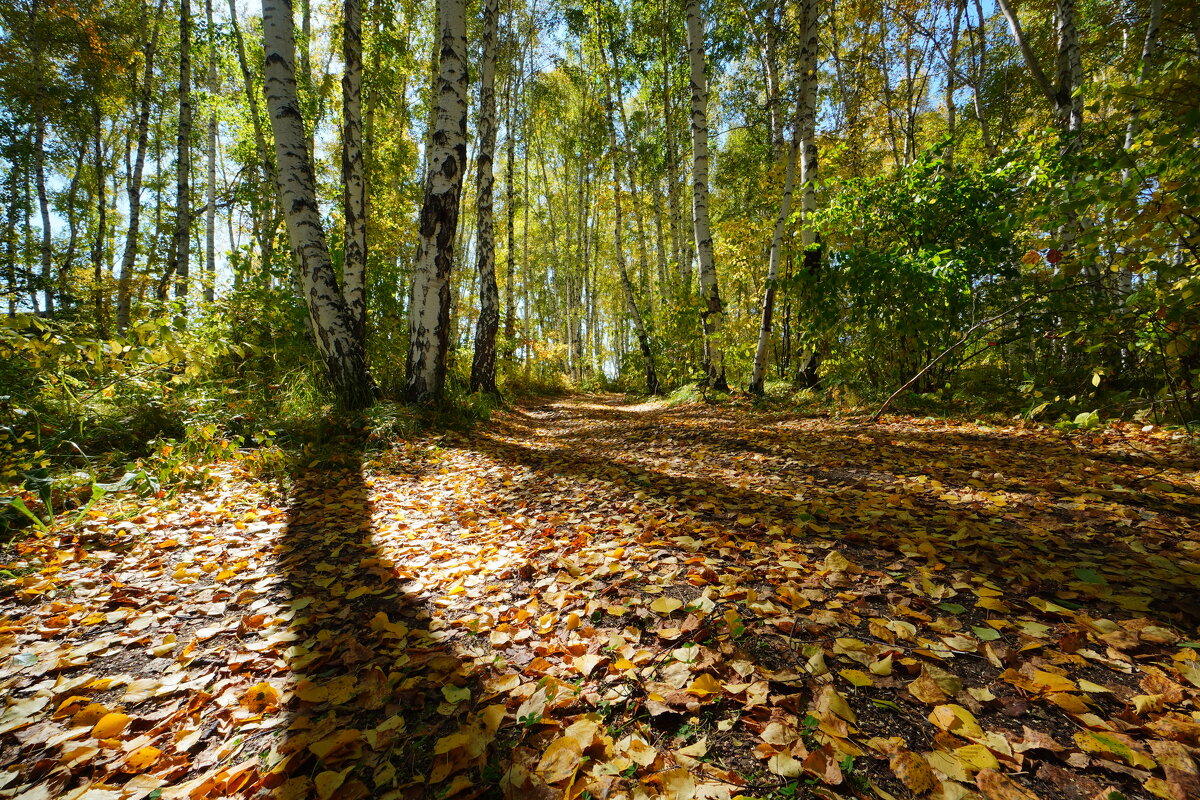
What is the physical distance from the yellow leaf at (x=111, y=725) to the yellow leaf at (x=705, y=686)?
1772mm

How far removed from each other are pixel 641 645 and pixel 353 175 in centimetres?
791

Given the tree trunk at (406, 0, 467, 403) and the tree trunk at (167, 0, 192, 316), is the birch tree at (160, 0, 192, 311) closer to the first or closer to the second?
the tree trunk at (167, 0, 192, 316)

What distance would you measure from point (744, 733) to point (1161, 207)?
141 inches

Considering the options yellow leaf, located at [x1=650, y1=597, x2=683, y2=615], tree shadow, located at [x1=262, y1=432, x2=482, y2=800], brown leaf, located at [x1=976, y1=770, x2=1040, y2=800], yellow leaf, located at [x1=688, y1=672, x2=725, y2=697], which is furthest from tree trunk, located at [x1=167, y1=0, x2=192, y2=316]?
brown leaf, located at [x1=976, y1=770, x2=1040, y2=800]

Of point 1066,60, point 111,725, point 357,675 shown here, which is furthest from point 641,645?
point 1066,60

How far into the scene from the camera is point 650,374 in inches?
480

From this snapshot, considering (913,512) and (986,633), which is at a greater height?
(913,512)

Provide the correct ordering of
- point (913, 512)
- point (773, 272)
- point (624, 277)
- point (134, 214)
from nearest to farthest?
point (913, 512)
point (773, 272)
point (134, 214)
point (624, 277)

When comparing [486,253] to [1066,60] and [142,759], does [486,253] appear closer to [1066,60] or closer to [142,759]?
[142,759]

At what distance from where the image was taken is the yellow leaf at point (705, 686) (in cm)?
136

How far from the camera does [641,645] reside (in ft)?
5.32

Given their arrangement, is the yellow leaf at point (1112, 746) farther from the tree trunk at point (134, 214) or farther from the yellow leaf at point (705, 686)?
the tree trunk at point (134, 214)

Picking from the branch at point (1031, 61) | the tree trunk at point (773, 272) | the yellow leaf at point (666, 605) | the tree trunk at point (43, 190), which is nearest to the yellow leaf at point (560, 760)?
the yellow leaf at point (666, 605)

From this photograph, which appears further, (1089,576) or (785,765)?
(1089,576)
